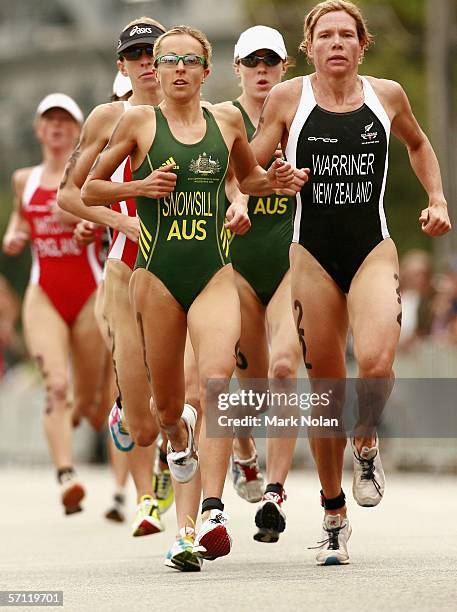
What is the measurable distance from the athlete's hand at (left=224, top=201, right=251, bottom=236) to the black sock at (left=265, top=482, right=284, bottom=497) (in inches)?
76.7

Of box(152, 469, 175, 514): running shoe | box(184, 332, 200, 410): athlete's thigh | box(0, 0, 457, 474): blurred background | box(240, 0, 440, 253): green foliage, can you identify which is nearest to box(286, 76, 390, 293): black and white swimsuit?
A: box(184, 332, 200, 410): athlete's thigh

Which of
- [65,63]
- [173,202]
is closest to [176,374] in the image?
[173,202]

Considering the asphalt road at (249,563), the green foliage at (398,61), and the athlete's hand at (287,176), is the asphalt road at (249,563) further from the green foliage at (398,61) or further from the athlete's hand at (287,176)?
the green foliage at (398,61)

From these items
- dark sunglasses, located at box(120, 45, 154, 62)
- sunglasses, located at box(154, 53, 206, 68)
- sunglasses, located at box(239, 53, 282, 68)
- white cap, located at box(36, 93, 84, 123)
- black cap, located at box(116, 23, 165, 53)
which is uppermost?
white cap, located at box(36, 93, 84, 123)

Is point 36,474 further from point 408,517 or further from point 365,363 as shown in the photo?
point 365,363

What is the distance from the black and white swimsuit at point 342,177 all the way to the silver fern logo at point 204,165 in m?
0.47

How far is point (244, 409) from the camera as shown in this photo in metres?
12.9

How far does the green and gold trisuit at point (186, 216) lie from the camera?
1062cm

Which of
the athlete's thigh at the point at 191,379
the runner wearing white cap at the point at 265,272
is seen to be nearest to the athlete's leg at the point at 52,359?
the runner wearing white cap at the point at 265,272

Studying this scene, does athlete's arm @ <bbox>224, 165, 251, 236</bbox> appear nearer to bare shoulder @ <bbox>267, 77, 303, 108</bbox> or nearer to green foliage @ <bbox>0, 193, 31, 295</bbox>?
bare shoulder @ <bbox>267, 77, 303, 108</bbox>

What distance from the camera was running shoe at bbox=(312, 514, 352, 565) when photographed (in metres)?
10.9

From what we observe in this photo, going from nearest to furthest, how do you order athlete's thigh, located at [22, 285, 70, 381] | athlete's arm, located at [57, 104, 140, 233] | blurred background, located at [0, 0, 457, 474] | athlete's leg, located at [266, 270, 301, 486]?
→ athlete's arm, located at [57, 104, 140, 233] < athlete's leg, located at [266, 270, 301, 486] < athlete's thigh, located at [22, 285, 70, 381] < blurred background, located at [0, 0, 457, 474]

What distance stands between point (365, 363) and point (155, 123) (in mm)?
1711

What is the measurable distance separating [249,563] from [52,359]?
4.54 metres
